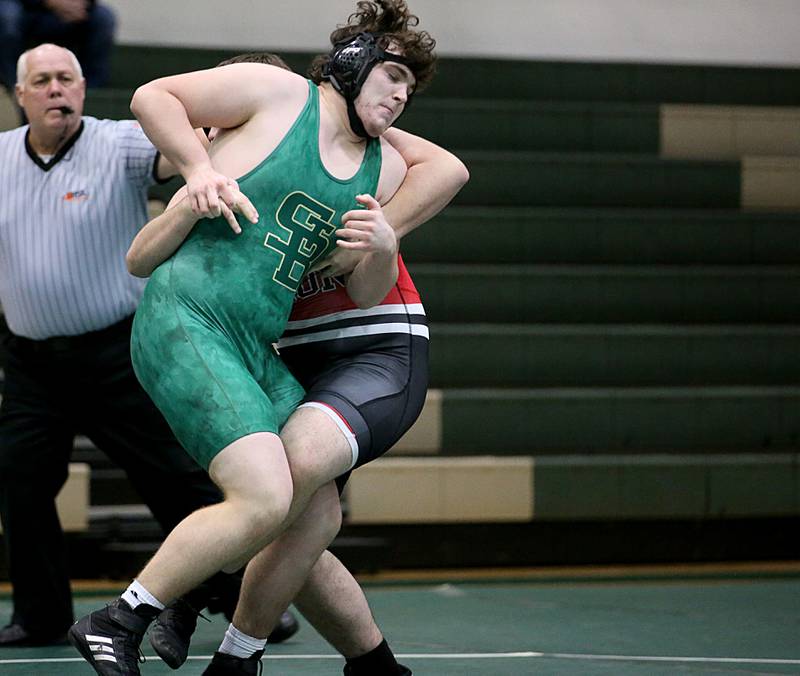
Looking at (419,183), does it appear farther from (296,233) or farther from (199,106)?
(199,106)

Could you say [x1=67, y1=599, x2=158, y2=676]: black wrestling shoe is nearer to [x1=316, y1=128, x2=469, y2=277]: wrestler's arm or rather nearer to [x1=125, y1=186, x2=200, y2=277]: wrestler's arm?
[x1=125, y1=186, x2=200, y2=277]: wrestler's arm

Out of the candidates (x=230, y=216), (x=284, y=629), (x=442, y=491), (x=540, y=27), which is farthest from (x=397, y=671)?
(x=540, y=27)

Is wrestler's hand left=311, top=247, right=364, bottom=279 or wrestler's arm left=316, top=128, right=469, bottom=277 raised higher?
wrestler's arm left=316, top=128, right=469, bottom=277

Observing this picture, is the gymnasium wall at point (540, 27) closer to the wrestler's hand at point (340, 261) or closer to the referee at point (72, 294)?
the referee at point (72, 294)

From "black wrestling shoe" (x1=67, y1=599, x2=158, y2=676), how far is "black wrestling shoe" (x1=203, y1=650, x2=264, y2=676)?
26 cm

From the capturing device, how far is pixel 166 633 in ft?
8.52

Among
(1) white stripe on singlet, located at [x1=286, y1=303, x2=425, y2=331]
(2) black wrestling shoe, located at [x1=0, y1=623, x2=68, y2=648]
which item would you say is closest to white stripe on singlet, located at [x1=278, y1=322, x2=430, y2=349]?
(1) white stripe on singlet, located at [x1=286, y1=303, x2=425, y2=331]

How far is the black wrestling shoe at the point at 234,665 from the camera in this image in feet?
8.43

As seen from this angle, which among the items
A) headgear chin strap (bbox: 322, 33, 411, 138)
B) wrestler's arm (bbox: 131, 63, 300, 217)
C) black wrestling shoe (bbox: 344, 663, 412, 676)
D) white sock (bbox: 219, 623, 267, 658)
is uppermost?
headgear chin strap (bbox: 322, 33, 411, 138)

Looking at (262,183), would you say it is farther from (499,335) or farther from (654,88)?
(654,88)

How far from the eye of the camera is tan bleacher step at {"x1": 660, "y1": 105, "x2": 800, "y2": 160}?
6.36 m

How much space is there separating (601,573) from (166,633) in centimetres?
232

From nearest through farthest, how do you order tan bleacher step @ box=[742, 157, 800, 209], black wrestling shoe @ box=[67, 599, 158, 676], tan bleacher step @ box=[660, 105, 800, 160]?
1. black wrestling shoe @ box=[67, 599, 158, 676]
2. tan bleacher step @ box=[742, 157, 800, 209]
3. tan bleacher step @ box=[660, 105, 800, 160]

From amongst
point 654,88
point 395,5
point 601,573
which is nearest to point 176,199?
point 395,5
